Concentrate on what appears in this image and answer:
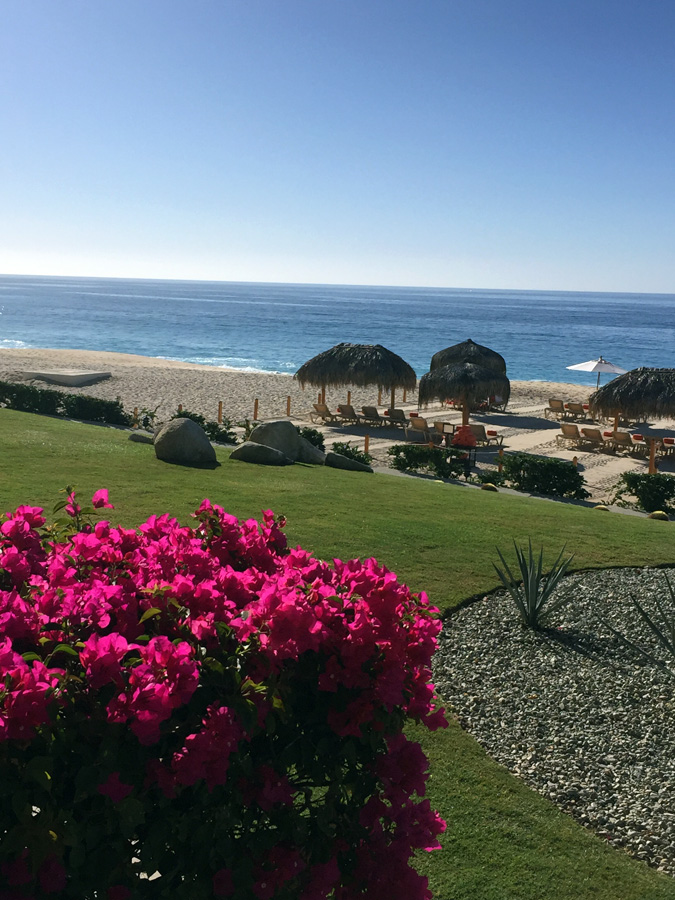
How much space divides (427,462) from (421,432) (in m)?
7.21

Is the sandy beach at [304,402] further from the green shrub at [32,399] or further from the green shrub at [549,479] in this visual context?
the green shrub at [32,399]

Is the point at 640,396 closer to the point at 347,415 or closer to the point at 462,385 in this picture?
the point at 462,385

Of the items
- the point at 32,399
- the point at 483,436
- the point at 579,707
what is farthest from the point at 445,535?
the point at 32,399

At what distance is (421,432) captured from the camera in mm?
23938

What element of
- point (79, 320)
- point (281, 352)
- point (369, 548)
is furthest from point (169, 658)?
point (79, 320)

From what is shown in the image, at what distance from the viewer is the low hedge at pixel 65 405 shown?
64.6ft

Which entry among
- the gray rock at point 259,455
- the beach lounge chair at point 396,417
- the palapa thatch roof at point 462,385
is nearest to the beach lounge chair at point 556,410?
the palapa thatch roof at point 462,385

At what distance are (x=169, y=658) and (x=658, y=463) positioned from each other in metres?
21.3

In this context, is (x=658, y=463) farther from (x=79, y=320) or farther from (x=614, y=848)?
(x=79, y=320)

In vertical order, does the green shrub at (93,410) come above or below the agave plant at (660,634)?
above

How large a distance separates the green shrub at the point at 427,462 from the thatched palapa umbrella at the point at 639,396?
970 centimetres

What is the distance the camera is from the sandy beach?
21.2m

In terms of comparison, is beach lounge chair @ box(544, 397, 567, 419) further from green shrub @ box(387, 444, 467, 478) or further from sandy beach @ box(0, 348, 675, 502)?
green shrub @ box(387, 444, 467, 478)

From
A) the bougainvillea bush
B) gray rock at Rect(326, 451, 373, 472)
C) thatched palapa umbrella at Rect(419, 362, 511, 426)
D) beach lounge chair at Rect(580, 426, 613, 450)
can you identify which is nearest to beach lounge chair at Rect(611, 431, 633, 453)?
beach lounge chair at Rect(580, 426, 613, 450)
